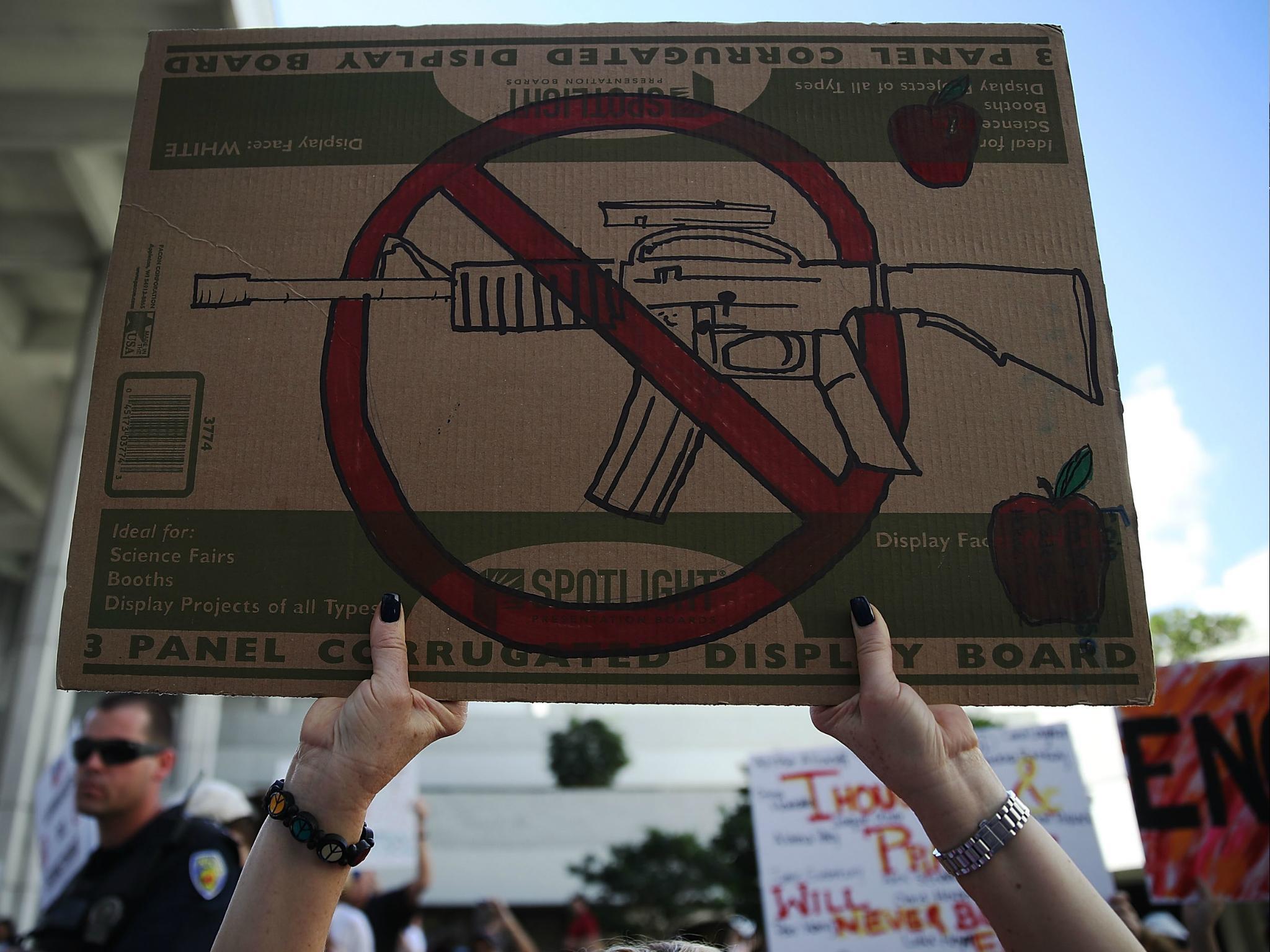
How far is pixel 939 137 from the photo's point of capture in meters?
1.78

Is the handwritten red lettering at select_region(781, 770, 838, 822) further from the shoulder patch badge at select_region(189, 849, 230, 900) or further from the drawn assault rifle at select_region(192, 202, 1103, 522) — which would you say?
the drawn assault rifle at select_region(192, 202, 1103, 522)

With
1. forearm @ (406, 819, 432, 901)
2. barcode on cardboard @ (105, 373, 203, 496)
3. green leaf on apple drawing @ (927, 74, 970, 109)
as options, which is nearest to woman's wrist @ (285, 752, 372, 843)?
barcode on cardboard @ (105, 373, 203, 496)

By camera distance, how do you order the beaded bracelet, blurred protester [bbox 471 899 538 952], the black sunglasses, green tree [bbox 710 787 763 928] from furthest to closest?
green tree [bbox 710 787 763 928], blurred protester [bbox 471 899 538 952], the black sunglasses, the beaded bracelet

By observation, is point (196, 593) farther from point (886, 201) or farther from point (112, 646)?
point (886, 201)

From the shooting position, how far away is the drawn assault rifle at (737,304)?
5.23 feet

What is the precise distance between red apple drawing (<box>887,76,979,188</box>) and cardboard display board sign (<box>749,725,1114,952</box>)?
2.54 m

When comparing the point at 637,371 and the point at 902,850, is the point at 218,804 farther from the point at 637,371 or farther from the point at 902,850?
the point at 902,850

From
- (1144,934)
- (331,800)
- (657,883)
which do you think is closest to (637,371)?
(331,800)

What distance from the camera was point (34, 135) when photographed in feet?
29.2

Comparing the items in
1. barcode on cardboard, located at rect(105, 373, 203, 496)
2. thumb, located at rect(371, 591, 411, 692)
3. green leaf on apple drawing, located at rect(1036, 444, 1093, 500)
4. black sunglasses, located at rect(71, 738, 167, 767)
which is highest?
barcode on cardboard, located at rect(105, 373, 203, 496)

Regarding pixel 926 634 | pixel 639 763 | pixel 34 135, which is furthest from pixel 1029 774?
pixel 639 763

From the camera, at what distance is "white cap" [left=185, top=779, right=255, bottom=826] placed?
9.67ft

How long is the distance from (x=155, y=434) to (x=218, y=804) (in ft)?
6.08

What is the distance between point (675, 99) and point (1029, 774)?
2.95 m
